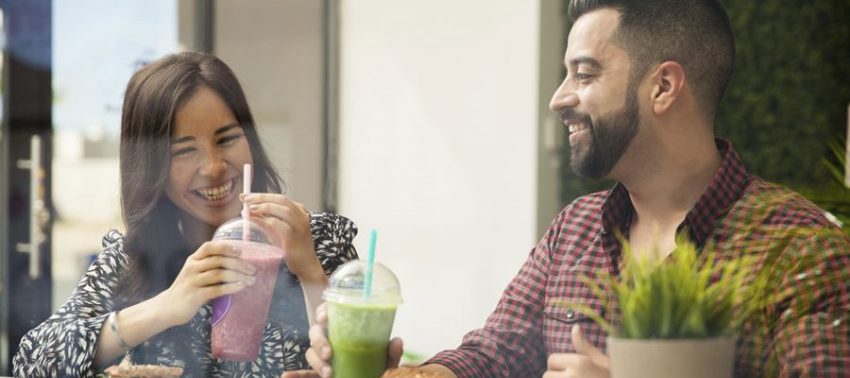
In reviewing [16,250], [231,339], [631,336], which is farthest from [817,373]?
[16,250]

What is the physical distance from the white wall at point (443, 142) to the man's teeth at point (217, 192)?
0.39 meters

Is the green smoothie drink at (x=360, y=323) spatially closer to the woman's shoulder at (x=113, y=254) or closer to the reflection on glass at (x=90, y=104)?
the woman's shoulder at (x=113, y=254)

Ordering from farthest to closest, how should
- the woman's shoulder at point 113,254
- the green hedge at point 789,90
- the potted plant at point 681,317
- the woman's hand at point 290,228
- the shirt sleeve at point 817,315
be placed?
the green hedge at point 789,90 < the woman's shoulder at point 113,254 < the woman's hand at point 290,228 < the shirt sleeve at point 817,315 < the potted plant at point 681,317

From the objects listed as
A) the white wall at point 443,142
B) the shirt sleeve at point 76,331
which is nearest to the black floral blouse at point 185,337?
the shirt sleeve at point 76,331

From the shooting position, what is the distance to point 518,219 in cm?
247

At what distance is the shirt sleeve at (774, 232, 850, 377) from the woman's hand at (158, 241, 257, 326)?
74 cm

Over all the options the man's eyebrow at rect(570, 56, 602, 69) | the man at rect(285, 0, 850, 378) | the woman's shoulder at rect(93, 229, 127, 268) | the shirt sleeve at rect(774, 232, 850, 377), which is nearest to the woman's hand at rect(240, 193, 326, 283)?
the man at rect(285, 0, 850, 378)

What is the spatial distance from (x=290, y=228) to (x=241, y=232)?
9cm

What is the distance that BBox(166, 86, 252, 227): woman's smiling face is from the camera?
1.67 meters

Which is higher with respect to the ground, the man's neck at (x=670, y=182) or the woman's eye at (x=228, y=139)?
the woman's eye at (x=228, y=139)

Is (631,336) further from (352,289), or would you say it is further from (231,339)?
(231,339)

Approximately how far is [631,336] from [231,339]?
70 centimetres

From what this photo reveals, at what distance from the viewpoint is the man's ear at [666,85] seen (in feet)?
4.68

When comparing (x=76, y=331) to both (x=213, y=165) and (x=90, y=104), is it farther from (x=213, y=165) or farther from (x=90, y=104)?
(x=90, y=104)
